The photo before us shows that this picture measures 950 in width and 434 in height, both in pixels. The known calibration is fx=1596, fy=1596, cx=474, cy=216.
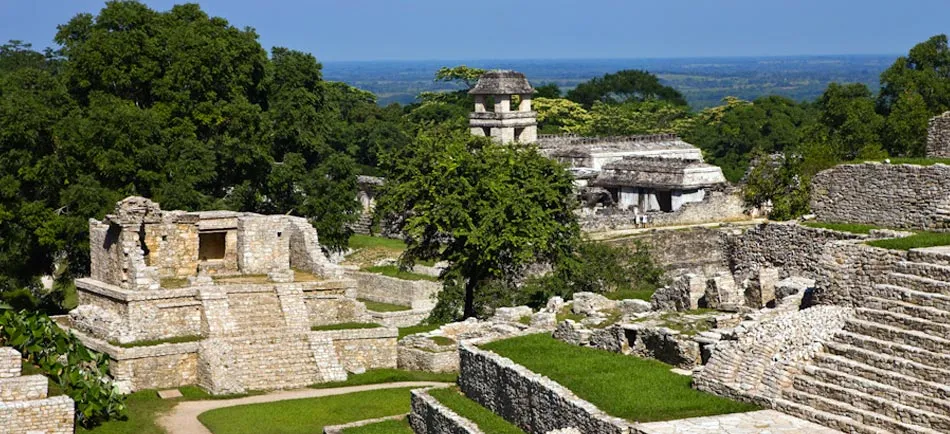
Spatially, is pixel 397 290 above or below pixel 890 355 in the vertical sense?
below

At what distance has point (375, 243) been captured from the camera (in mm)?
56625

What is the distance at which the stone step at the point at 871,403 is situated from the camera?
63.8 feet

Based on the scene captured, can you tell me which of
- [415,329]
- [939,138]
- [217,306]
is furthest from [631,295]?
[217,306]

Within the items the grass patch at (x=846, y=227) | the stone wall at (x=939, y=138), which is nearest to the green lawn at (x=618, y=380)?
the grass patch at (x=846, y=227)

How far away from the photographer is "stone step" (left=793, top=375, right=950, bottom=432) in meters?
19.5

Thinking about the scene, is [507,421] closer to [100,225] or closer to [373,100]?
[100,225]

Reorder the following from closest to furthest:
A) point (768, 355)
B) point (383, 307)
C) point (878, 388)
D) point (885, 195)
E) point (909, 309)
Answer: point (878, 388) → point (909, 309) → point (768, 355) → point (885, 195) → point (383, 307)

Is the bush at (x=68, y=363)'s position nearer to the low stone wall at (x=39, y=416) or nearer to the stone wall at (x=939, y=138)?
the low stone wall at (x=39, y=416)

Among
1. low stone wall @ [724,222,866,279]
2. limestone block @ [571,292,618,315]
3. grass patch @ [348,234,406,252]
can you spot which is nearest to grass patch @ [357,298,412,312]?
grass patch @ [348,234,406,252]

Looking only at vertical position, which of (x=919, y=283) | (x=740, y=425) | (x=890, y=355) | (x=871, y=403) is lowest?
(x=740, y=425)

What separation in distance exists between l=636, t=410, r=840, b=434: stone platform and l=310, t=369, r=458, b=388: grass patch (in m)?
12.0

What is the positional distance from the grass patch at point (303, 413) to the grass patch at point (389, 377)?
3.74 feet

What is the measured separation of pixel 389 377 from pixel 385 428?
5871mm

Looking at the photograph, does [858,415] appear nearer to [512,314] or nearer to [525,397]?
[525,397]
